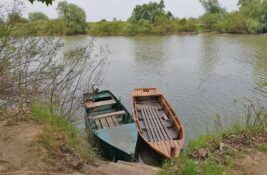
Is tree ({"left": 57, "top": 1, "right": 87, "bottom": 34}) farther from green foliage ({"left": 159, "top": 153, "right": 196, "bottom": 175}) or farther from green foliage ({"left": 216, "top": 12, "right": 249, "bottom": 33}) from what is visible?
green foliage ({"left": 159, "top": 153, "right": 196, "bottom": 175})

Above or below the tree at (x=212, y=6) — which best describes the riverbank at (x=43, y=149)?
below

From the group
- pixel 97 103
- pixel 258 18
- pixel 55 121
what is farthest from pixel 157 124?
pixel 258 18

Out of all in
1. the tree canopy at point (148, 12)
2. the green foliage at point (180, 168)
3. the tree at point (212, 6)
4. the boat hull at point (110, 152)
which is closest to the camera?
the green foliage at point (180, 168)

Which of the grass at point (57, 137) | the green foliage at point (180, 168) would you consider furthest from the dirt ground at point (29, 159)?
the green foliage at point (180, 168)

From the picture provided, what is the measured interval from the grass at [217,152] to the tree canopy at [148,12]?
6270cm

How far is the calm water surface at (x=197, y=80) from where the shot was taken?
13445mm

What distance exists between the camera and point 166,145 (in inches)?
346

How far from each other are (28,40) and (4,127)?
123 inches

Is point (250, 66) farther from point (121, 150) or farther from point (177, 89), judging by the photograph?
point (121, 150)

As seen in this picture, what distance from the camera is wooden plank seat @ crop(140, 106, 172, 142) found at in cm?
965

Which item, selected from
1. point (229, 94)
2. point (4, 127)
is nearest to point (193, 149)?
point (4, 127)

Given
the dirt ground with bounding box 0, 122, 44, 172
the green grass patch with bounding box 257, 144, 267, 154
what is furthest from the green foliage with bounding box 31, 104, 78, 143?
the green grass patch with bounding box 257, 144, 267, 154

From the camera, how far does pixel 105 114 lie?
408 inches

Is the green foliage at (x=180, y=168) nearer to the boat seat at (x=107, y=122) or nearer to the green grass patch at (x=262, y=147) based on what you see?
the green grass patch at (x=262, y=147)
